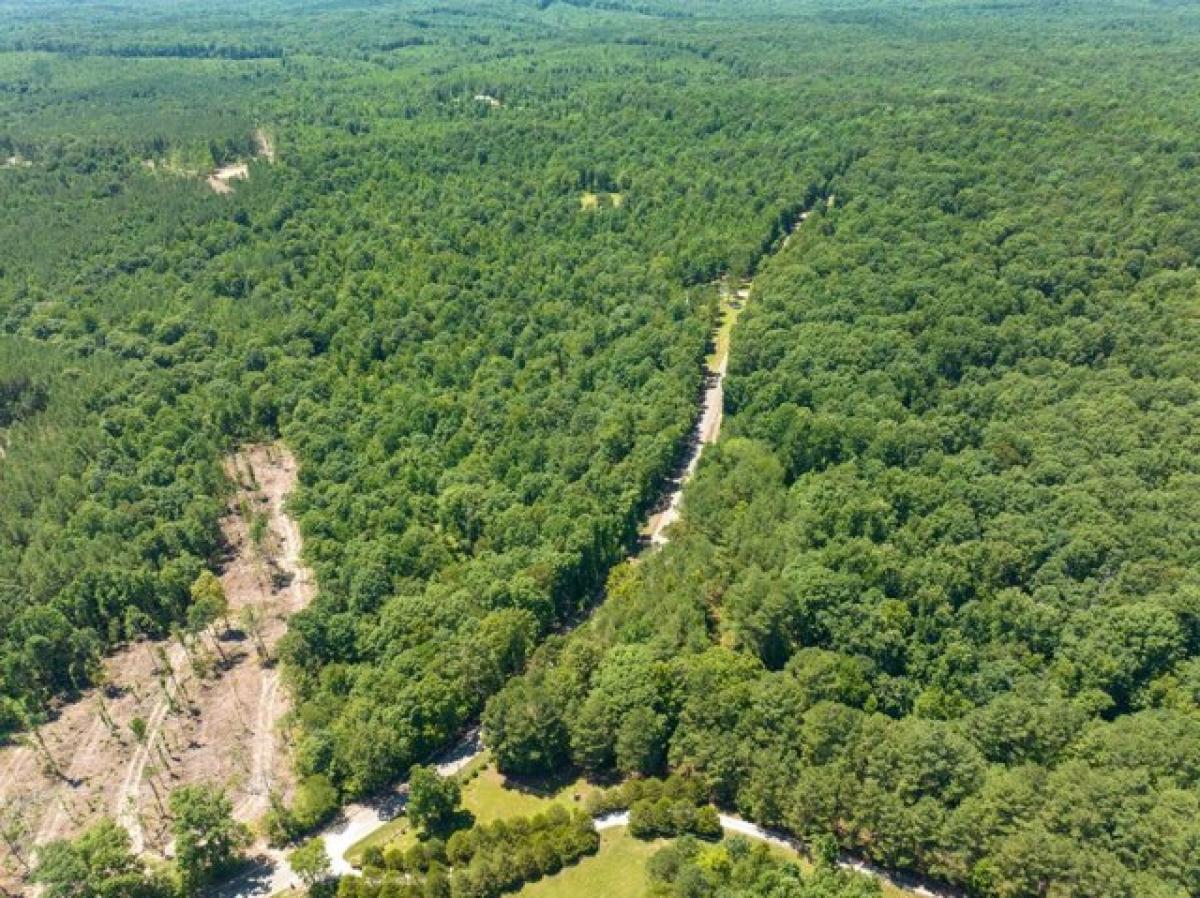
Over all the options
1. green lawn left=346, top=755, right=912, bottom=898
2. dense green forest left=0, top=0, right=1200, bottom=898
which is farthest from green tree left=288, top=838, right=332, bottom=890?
dense green forest left=0, top=0, right=1200, bottom=898

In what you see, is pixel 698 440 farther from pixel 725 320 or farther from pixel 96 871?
pixel 96 871

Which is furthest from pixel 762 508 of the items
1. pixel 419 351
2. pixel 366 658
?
pixel 419 351

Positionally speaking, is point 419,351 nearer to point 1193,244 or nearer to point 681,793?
point 681,793

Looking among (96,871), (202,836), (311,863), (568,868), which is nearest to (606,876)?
(568,868)

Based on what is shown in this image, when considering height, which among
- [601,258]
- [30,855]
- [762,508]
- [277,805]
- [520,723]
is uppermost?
[601,258]

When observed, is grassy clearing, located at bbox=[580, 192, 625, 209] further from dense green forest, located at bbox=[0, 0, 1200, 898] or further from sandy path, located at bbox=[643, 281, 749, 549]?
sandy path, located at bbox=[643, 281, 749, 549]

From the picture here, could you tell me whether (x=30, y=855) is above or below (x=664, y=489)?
below
